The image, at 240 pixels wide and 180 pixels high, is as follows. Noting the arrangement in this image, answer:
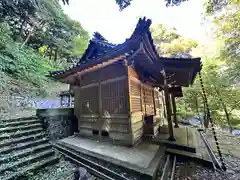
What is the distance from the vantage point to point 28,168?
133 inches

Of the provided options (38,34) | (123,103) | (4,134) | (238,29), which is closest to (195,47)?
(238,29)

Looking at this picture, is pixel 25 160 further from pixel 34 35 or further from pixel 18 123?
pixel 34 35

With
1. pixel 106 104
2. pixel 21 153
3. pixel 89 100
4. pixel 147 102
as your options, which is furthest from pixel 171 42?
pixel 21 153

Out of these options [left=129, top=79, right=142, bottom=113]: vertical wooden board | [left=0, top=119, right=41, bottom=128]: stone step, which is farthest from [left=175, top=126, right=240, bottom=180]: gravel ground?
[left=0, top=119, right=41, bottom=128]: stone step

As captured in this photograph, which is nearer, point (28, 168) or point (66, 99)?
point (28, 168)

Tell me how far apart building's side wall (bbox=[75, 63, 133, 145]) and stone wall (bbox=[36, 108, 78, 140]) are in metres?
0.66

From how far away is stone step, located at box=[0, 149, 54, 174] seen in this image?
128 inches

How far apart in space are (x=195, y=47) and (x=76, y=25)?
13.7m

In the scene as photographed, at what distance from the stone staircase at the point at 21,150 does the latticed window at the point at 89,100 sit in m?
1.92

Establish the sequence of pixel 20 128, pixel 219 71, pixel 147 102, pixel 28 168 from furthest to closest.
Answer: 1. pixel 219 71
2. pixel 147 102
3. pixel 20 128
4. pixel 28 168

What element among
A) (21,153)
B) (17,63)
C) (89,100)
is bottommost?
(21,153)

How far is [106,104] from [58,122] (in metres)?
2.68

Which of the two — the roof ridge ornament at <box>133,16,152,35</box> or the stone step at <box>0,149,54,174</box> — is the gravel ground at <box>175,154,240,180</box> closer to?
the stone step at <box>0,149,54,174</box>

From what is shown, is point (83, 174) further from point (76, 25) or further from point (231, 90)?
point (76, 25)
